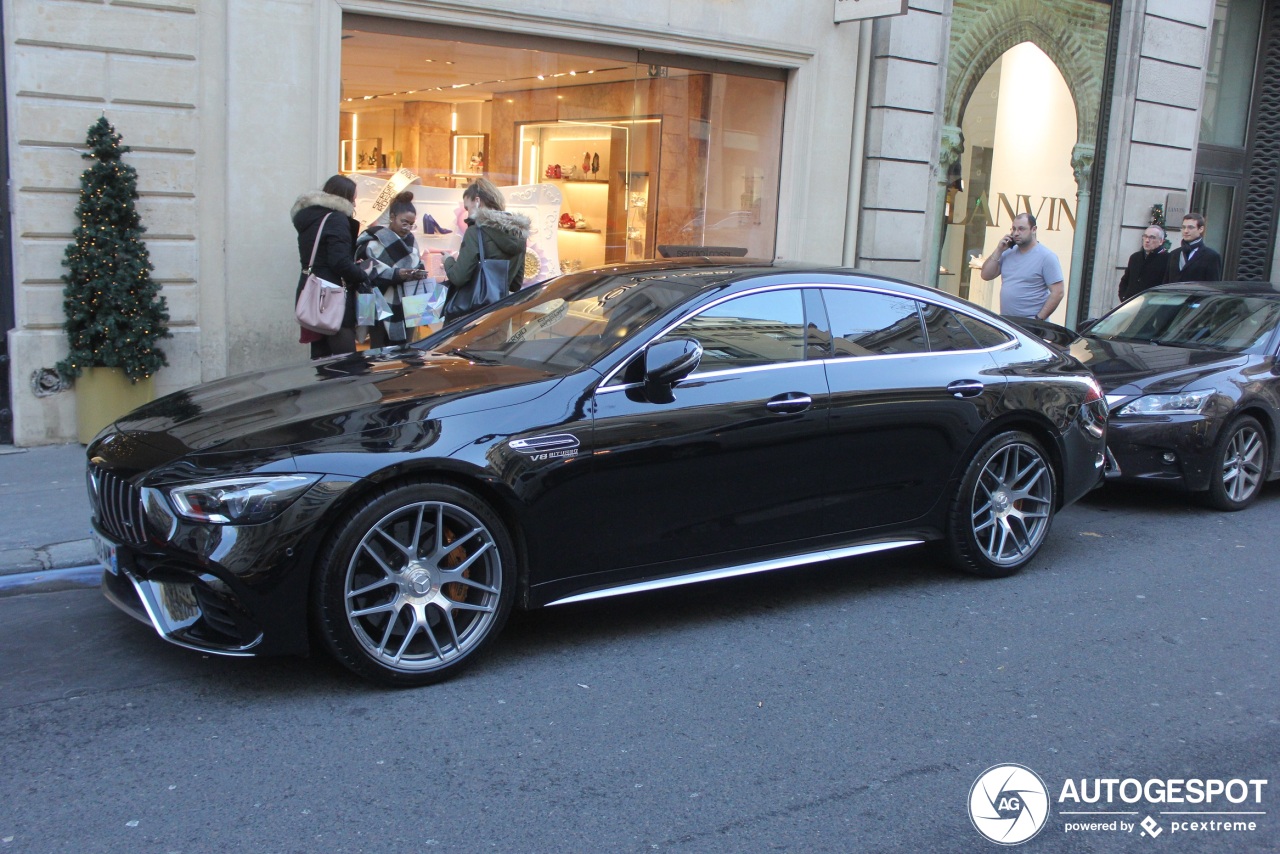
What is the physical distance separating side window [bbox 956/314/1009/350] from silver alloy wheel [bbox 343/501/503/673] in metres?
2.97

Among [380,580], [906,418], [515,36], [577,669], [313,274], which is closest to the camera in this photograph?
[380,580]

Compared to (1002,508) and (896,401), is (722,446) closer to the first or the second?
(896,401)

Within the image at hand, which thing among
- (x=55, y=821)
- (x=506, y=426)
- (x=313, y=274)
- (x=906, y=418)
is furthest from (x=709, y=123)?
(x=55, y=821)

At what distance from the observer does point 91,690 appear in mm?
4551

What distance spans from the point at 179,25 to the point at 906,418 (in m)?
6.26

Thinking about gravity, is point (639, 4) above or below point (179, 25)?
above

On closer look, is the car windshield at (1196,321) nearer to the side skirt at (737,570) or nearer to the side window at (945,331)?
the side window at (945,331)

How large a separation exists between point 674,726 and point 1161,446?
487 cm

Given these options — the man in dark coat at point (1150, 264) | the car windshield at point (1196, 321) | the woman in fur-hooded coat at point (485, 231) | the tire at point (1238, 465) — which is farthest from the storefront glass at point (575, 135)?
the tire at point (1238, 465)

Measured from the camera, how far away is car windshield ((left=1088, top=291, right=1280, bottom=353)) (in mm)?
8820

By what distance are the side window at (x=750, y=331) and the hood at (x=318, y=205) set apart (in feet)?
13.8

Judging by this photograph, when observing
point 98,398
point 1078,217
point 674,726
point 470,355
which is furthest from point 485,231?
point 1078,217

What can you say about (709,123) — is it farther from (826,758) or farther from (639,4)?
(826,758)

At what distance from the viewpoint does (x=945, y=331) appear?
624cm
